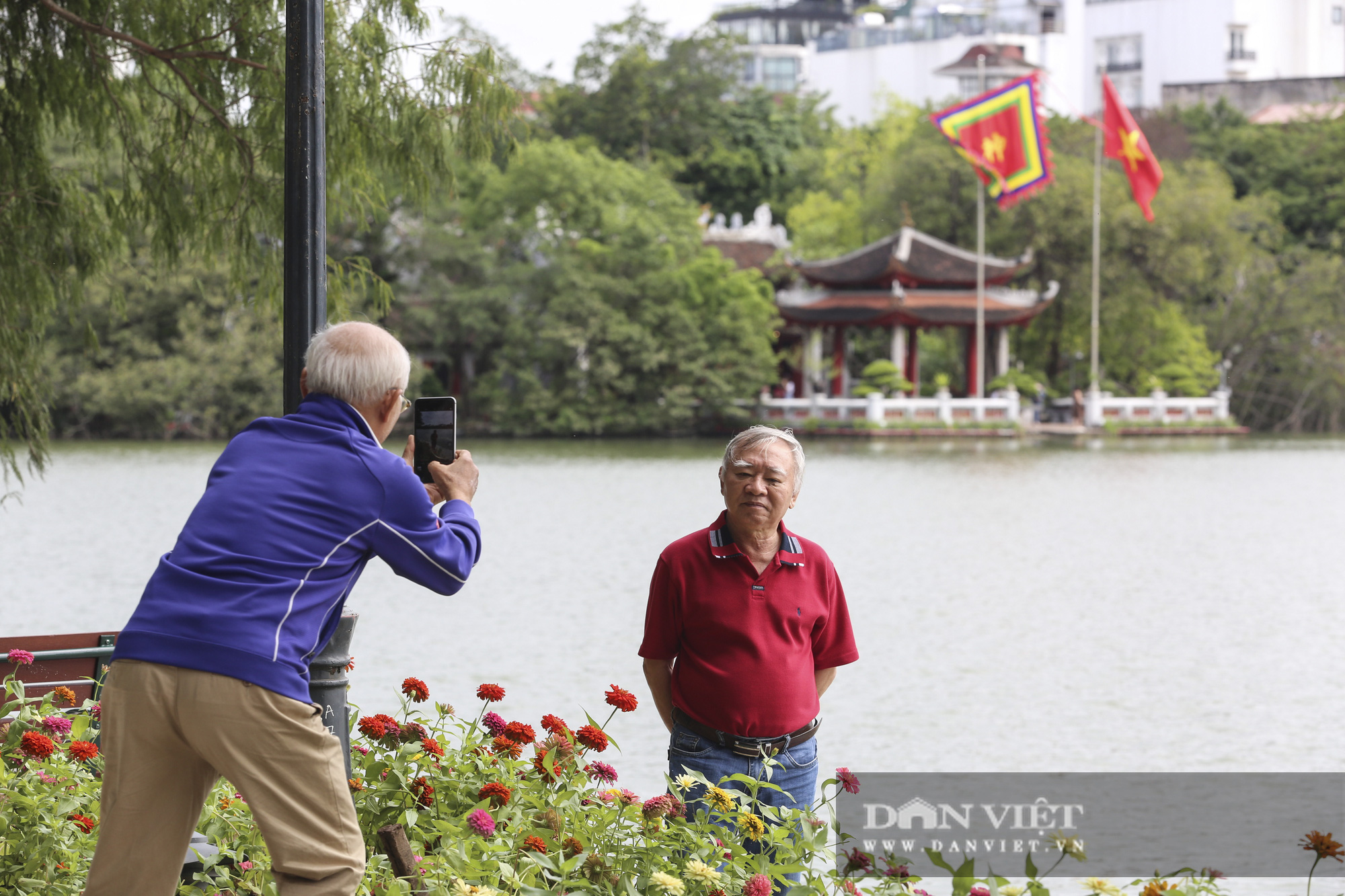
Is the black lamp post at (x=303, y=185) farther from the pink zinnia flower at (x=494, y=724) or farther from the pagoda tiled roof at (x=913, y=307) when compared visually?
the pagoda tiled roof at (x=913, y=307)

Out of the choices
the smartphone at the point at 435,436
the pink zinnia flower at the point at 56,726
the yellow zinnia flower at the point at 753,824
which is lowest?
the yellow zinnia flower at the point at 753,824

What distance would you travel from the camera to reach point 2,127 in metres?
5.49

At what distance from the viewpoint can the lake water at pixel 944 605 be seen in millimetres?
7883

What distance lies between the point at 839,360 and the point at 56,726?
116 ft

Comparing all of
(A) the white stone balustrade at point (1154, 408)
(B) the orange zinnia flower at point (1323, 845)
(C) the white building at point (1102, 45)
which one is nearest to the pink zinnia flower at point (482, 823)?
(B) the orange zinnia flower at point (1323, 845)

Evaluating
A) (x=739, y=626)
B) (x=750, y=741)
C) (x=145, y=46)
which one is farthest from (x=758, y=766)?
(x=145, y=46)

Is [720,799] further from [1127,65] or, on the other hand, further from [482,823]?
[1127,65]

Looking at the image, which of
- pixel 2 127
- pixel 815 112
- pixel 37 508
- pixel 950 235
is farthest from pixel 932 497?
pixel 815 112

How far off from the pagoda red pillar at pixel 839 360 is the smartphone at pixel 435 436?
1395 inches

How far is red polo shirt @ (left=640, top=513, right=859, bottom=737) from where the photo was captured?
9.84 feet

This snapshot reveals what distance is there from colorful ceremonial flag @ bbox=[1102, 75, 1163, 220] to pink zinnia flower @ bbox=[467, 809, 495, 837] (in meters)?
31.5

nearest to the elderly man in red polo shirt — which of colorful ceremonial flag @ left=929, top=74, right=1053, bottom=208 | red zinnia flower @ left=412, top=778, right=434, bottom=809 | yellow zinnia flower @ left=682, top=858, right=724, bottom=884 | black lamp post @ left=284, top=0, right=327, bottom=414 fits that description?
yellow zinnia flower @ left=682, top=858, right=724, bottom=884

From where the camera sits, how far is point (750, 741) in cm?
301

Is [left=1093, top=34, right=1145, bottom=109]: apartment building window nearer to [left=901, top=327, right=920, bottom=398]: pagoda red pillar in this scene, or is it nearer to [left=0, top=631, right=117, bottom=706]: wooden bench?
[left=901, top=327, right=920, bottom=398]: pagoda red pillar
